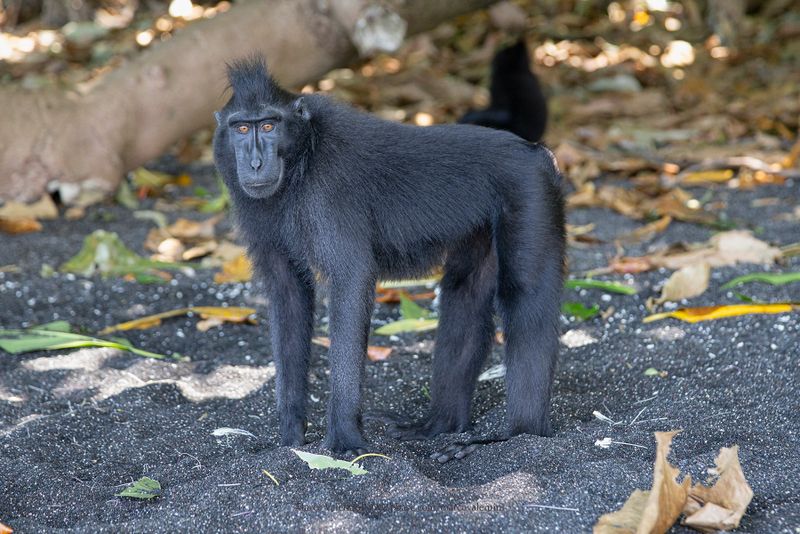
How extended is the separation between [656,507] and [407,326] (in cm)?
247

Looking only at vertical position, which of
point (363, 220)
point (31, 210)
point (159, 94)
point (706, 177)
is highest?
point (363, 220)

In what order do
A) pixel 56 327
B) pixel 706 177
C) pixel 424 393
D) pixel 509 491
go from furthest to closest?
pixel 706 177 → pixel 56 327 → pixel 424 393 → pixel 509 491

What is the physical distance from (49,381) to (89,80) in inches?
154

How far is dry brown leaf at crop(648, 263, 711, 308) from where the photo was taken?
494cm

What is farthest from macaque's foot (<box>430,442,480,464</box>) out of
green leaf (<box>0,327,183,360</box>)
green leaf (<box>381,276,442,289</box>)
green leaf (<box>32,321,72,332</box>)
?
green leaf (<box>32,321,72,332</box>)

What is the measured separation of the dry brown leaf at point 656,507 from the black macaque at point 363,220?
39.9 inches

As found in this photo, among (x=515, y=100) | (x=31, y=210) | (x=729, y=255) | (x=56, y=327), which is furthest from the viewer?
(x=515, y=100)

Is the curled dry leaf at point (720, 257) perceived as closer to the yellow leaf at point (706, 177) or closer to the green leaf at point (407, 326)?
the green leaf at point (407, 326)

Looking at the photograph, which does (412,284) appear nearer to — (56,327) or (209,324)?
(209,324)

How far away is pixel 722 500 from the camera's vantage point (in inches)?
105

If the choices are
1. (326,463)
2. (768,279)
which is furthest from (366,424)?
(768,279)

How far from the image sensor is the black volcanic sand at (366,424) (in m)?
2.85

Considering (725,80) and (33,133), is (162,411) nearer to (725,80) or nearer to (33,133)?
(33,133)

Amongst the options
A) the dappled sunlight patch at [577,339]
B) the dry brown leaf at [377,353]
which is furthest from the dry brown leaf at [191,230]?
the dappled sunlight patch at [577,339]
